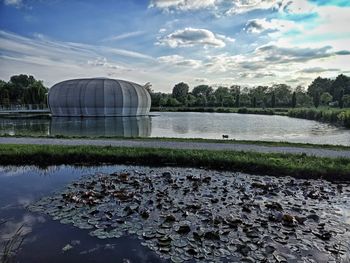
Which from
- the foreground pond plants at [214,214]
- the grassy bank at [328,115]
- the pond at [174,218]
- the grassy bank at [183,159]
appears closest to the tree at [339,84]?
the grassy bank at [328,115]

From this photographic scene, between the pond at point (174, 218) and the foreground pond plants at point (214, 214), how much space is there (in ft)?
0.05

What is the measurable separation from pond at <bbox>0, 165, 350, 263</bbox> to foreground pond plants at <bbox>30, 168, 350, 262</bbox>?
0.6 inches

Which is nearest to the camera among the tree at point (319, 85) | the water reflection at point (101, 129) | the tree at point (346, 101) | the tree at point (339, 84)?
the water reflection at point (101, 129)

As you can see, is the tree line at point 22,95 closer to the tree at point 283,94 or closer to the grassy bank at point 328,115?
the grassy bank at point 328,115

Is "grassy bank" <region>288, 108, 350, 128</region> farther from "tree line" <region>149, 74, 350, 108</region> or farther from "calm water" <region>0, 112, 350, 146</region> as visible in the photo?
"tree line" <region>149, 74, 350, 108</region>

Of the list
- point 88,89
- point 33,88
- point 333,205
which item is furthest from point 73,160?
point 33,88

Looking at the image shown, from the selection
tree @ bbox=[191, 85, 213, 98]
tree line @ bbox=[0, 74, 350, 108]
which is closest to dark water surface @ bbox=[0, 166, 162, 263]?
tree line @ bbox=[0, 74, 350, 108]

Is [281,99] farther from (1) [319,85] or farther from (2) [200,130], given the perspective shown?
(2) [200,130]

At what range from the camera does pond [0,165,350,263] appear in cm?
412

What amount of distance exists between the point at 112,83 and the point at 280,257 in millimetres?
46382

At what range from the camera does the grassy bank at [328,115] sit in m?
28.1

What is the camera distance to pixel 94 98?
152 feet

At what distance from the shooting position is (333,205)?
6023 millimetres

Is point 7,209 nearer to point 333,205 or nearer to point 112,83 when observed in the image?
point 333,205
